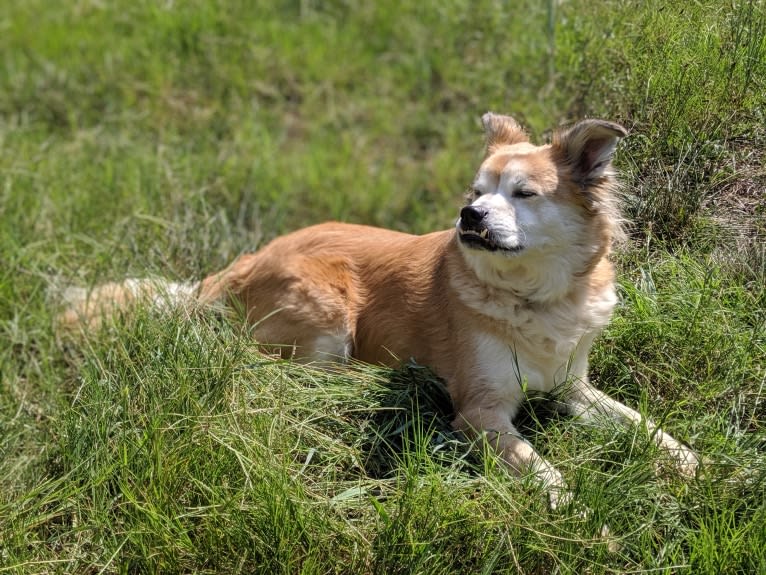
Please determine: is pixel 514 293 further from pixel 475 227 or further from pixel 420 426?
pixel 420 426

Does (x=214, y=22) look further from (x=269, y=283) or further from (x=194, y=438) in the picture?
(x=194, y=438)

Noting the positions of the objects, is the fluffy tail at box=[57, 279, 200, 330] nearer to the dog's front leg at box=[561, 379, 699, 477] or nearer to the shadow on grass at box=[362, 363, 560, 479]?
the shadow on grass at box=[362, 363, 560, 479]

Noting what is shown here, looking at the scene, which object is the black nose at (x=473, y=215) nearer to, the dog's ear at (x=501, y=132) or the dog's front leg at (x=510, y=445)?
the dog's ear at (x=501, y=132)

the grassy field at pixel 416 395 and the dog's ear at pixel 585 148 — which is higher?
the dog's ear at pixel 585 148

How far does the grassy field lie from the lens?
3537 millimetres

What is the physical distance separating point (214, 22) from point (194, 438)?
556 cm

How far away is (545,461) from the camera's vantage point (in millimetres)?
3811

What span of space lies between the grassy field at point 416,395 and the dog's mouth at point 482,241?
725 mm

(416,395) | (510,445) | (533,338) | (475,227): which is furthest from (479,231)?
(510,445)

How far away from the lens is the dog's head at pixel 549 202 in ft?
13.4

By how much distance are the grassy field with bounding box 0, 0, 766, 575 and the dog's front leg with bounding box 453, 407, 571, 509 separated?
7 cm

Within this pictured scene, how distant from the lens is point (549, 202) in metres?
4.17

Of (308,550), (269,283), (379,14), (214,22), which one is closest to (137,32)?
(214,22)

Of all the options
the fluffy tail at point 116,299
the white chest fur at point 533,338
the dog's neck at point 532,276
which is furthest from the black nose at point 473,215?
the fluffy tail at point 116,299
